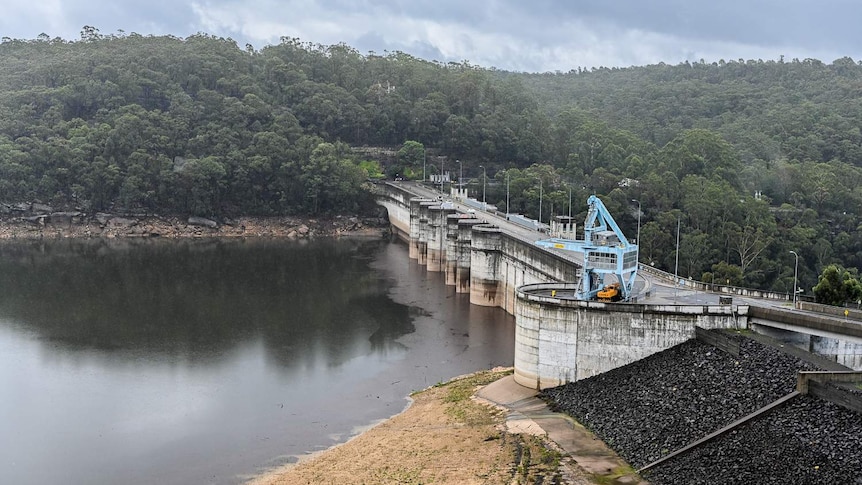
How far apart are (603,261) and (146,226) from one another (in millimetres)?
82015

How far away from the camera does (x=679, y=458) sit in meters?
32.5

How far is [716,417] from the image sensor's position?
34.1 m

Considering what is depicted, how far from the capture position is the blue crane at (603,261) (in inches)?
1726

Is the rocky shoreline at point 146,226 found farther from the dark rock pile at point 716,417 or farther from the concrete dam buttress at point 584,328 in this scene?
the dark rock pile at point 716,417

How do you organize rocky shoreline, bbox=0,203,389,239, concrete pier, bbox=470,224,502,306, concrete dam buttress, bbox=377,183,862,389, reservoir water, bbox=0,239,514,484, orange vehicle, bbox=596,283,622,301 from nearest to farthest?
reservoir water, bbox=0,239,514,484 < concrete dam buttress, bbox=377,183,862,389 < orange vehicle, bbox=596,283,622,301 < concrete pier, bbox=470,224,502,306 < rocky shoreline, bbox=0,203,389,239

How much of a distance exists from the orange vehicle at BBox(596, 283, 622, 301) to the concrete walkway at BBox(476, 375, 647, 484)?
19.7ft

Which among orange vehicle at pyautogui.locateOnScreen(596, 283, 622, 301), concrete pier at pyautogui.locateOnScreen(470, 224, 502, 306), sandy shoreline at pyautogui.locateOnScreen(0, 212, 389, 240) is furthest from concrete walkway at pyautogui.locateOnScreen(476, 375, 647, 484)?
sandy shoreline at pyautogui.locateOnScreen(0, 212, 389, 240)

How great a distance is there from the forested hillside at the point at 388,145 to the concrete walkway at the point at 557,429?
123ft

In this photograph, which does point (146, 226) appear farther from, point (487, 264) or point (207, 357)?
point (207, 357)

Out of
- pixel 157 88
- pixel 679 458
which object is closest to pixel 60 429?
pixel 679 458

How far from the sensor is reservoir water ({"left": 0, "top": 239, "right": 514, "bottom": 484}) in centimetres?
3966

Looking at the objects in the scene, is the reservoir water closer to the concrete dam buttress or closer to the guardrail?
the concrete dam buttress

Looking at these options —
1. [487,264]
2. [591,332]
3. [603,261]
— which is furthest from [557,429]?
[487,264]

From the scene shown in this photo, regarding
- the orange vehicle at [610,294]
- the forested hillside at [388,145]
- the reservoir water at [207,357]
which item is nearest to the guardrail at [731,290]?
the orange vehicle at [610,294]
